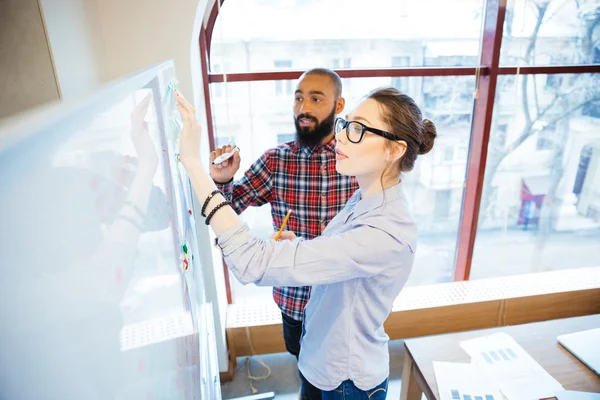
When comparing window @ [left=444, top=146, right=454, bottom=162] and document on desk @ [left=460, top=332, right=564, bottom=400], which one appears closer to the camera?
document on desk @ [left=460, top=332, right=564, bottom=400]

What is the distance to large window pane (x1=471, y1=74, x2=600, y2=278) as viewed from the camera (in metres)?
2.55

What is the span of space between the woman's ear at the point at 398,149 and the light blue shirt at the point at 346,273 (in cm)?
9

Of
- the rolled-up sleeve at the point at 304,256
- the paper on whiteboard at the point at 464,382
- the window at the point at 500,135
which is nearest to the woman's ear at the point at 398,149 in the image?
the rolled-up sleeve at the point at 304,256

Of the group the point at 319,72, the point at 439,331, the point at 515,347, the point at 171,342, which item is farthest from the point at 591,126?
the point at 171,342

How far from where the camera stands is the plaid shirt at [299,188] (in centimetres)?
167

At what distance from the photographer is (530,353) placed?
1.49m

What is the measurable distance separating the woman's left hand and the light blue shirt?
21 centimetres

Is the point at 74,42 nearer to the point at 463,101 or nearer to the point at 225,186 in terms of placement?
the point at 225,186

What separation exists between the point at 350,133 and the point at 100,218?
2.60 feet

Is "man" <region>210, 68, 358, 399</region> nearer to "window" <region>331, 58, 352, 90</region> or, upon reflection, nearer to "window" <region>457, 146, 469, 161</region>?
"window" <region>331, 58, 352, 90</region>

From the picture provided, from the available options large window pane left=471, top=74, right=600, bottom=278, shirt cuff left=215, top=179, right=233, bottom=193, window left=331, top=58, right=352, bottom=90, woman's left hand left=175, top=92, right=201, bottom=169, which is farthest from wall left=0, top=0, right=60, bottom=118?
large window pane left=471, top=74, right=600, bottom=278

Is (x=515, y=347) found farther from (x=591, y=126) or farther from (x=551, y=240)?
(x=591, y=126)

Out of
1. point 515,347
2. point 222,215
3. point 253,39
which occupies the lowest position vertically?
point 515,347

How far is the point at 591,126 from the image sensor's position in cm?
271
